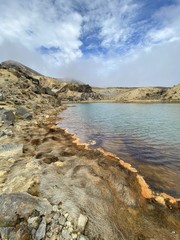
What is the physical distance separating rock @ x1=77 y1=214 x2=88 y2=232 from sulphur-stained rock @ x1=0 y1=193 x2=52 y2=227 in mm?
937

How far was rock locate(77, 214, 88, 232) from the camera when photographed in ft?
15.3

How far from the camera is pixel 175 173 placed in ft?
31.1

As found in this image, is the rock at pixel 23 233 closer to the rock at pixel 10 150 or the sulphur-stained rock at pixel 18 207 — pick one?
the sulphur-stained rock at pixel 18 207

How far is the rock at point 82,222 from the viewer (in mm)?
4652

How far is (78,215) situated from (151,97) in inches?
5619

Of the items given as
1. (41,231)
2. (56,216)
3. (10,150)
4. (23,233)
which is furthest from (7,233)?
(10,150)

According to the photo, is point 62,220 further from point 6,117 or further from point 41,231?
point 6,117

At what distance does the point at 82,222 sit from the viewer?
15.8 ft

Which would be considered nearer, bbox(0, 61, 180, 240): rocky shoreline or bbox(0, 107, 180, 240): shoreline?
bbox(0, 61, 180, 240): rocky shoreline

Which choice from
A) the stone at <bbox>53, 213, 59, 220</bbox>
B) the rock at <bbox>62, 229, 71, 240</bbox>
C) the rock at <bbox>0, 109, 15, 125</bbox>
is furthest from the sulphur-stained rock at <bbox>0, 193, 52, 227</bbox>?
the rock at <bbox>0, 109, 15, 125</bbox>

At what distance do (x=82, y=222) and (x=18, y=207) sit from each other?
1.87 meters

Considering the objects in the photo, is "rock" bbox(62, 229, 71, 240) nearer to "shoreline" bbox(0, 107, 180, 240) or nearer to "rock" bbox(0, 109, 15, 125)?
"shoreline" bbox(0, 107, 180, 240)

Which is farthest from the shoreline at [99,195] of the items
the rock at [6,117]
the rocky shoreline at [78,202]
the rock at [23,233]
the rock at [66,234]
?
the rock at [6,117]

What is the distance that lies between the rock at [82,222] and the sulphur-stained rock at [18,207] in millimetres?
937
